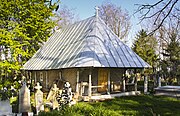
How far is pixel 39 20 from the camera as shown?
22266mm

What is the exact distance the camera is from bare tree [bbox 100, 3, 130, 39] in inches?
1389

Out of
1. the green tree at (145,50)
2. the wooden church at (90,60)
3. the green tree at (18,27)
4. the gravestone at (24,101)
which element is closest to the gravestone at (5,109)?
the gravestone at (24,101)

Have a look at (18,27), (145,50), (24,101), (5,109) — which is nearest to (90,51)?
(5,109)

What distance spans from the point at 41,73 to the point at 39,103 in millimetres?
10914

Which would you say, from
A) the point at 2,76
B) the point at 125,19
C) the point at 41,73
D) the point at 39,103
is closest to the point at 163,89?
the point at 39,103

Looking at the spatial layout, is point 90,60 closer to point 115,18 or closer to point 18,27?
point 18,27

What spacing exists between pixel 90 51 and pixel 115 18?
2200 centimetres

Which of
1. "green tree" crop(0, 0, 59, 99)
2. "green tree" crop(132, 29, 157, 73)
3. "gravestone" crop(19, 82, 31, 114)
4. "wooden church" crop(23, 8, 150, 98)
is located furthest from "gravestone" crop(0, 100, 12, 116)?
"green tree" crop(132, 29, 157, 73)

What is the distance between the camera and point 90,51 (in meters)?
14.5

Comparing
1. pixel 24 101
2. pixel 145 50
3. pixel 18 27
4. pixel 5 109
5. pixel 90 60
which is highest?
pixel 18 27

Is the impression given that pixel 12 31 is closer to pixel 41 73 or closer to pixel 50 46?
pixel 50 46

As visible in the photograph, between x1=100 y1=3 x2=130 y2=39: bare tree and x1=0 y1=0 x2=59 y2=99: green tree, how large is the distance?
13742 mm

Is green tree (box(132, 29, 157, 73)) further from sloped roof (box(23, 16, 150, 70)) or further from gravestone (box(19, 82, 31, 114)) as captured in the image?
gravestone (box(19, 82, 31, 114))

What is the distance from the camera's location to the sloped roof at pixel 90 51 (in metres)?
14.2
